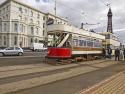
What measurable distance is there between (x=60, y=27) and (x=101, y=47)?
14.1 meters

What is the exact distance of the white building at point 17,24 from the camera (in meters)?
91.6

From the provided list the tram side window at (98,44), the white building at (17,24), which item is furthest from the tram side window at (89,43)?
the white building at (17,24)

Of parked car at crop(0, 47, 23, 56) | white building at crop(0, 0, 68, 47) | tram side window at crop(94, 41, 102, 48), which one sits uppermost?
white building at crop(0, 0, 68, 47)

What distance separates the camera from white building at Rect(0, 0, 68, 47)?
91.6m

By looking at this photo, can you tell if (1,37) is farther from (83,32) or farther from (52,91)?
(52,91)

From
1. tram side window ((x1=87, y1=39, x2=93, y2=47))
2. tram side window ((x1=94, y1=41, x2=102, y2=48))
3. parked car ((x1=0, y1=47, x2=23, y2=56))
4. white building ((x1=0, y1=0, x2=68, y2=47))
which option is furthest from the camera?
white building ((x1=0, y1=0, x2=68, y2=47))

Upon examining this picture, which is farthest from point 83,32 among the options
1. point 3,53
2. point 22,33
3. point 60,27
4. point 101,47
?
point 22,33

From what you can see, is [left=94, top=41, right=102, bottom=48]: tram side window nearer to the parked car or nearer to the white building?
the parked car

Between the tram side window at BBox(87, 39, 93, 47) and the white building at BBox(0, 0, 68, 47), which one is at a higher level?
the white building at BBox(0, 0, 68, 47)

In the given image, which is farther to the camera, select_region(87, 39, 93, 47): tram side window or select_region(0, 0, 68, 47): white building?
select_region(0, 0, 68, 47): white building

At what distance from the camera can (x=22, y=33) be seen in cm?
9462

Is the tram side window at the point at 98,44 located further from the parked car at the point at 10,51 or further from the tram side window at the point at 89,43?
the parked car at the point at 10,51

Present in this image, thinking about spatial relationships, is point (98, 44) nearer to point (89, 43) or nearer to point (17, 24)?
point (89, 43)

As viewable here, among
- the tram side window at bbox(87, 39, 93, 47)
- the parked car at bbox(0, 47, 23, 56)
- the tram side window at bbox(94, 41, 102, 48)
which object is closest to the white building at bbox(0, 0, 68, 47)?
the parked car at bbox(0, 47, 23, 56)
